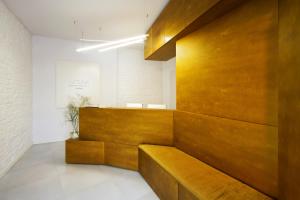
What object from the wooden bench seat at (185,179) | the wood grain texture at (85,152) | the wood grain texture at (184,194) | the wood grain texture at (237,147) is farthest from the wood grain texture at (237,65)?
the wood grain texture at (85,152)

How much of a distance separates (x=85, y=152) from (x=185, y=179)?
2.46m

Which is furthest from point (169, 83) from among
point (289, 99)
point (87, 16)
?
point (289, 99)

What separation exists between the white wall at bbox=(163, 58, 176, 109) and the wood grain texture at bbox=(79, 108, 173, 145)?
8.03ft

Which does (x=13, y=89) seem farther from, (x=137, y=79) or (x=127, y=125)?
(x=137, y=79)

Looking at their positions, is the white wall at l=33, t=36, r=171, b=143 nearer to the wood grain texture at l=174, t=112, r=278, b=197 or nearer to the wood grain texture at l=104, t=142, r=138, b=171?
the wood grain texture at l=104, t=142, r=138, b=171

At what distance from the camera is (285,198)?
1425mm

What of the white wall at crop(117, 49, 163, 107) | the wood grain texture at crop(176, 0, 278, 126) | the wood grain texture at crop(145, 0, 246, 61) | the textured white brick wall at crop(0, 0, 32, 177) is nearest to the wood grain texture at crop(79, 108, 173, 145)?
the wood grain texture at crop(176, 0, 278, 126)

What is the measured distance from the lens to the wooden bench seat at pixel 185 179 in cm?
171

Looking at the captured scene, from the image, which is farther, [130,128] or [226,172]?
[130,128]

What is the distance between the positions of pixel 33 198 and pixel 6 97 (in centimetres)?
194

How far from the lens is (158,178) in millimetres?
2502

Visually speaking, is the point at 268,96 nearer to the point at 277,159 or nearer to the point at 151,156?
the point at 277,159

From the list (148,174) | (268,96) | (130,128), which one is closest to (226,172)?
(268,96)

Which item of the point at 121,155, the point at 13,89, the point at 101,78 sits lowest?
the point at 121,155
